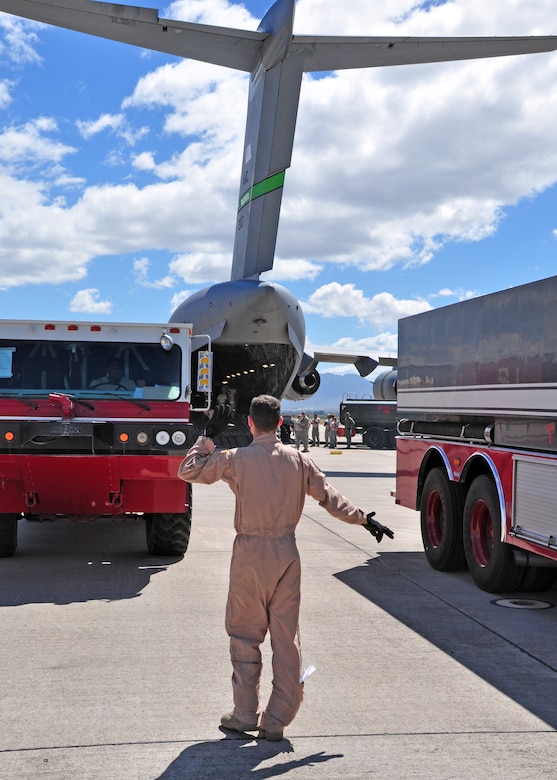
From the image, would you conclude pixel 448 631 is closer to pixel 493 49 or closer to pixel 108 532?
pixel 108 532

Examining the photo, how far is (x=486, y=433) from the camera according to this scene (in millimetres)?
8000

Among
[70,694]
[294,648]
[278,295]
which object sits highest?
[278,295]

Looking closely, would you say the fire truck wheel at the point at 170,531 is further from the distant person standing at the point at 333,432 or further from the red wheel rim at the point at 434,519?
the distant person standing at the point at 333,432

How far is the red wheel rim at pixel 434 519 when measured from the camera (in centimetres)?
949

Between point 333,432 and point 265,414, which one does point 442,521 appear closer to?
point 265,414

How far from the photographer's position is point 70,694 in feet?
16.5

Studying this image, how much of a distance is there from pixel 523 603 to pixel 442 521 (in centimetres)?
171

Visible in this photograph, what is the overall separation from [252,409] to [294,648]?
3.95 ft

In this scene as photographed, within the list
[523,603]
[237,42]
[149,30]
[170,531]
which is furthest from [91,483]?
[237,42]

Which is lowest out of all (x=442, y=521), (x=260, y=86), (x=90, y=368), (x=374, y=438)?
(x=442, y=521)

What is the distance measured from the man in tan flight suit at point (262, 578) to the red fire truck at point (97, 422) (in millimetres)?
4190

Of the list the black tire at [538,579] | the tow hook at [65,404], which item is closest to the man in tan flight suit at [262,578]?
the black tire at [538,579]

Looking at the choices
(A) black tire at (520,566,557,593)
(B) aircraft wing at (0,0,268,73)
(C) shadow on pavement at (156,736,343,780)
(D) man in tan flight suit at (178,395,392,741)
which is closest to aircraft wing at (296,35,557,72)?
(B) aircraft wing at (0,0,268,73)

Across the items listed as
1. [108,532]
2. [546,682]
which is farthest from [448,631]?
[108,532]
